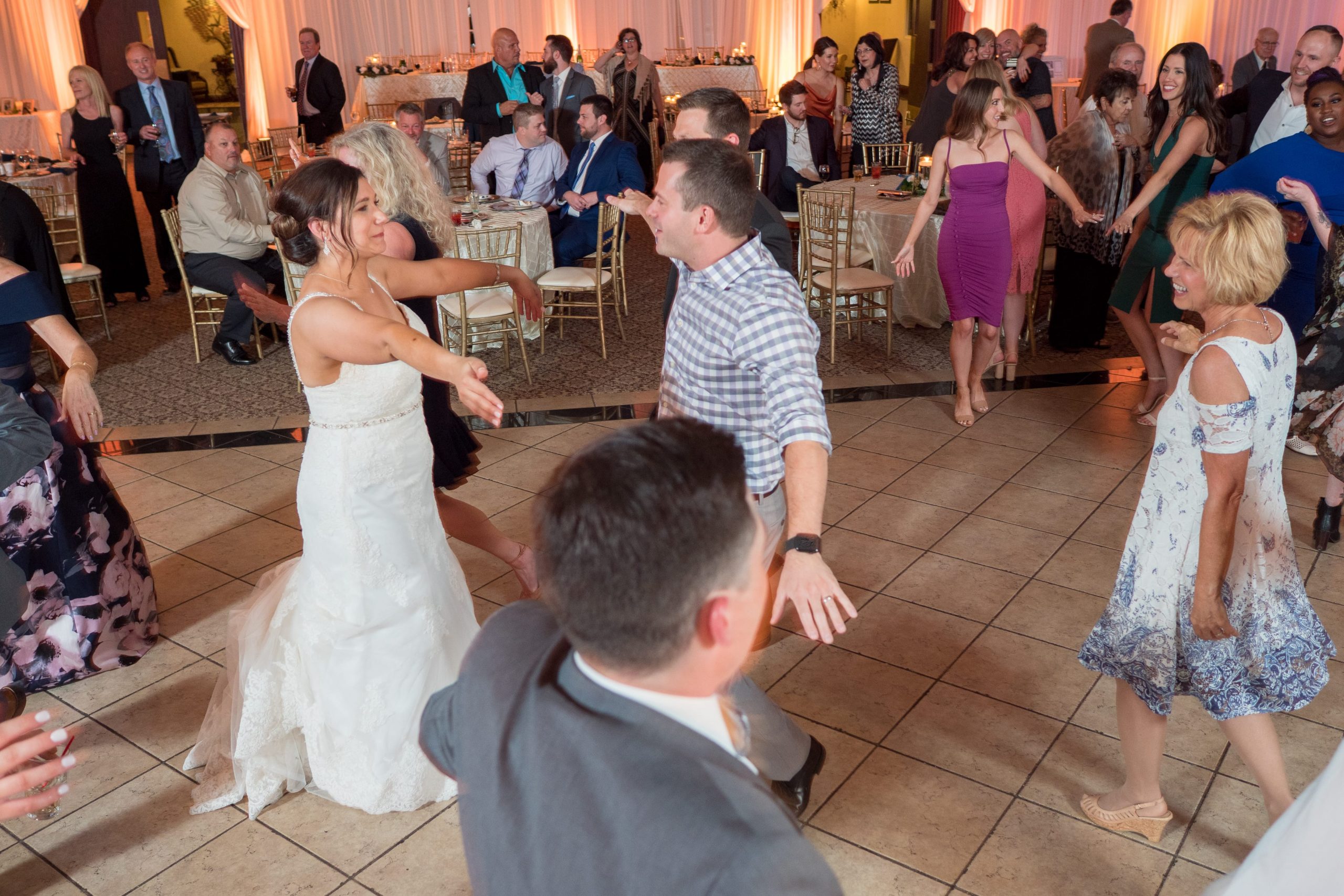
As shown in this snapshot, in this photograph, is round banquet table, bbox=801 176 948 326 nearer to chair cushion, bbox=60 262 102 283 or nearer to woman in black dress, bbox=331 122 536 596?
woman in black dress, bbox=331 122 536 596

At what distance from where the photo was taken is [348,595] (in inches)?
101

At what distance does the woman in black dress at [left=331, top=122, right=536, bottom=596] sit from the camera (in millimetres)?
3213

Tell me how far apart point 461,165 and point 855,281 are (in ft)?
14.3

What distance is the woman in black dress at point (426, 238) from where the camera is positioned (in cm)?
321

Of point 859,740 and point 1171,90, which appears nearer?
point 859,740

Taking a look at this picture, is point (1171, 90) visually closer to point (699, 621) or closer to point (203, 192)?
point (699, 621)

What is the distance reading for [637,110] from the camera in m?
10.5

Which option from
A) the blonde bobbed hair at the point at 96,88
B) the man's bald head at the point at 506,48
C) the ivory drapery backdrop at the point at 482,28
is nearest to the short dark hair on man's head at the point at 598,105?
the man's bald head at the point at 506,48

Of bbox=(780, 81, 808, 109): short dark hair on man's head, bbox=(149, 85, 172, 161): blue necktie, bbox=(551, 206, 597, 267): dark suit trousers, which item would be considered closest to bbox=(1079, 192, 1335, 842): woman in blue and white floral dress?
bbox=(551, 206, 597, 267): dark suit trousers

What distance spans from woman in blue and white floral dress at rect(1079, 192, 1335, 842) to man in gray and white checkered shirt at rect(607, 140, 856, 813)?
0.75 m

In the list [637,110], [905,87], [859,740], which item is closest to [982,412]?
[859,740]

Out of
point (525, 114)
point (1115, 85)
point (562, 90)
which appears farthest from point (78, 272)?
point (1115, 85)

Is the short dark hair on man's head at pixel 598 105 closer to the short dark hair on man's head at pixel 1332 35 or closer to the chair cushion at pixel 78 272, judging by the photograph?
the chair cushion at pixel 78 272

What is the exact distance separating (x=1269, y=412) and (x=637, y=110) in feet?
29.9
